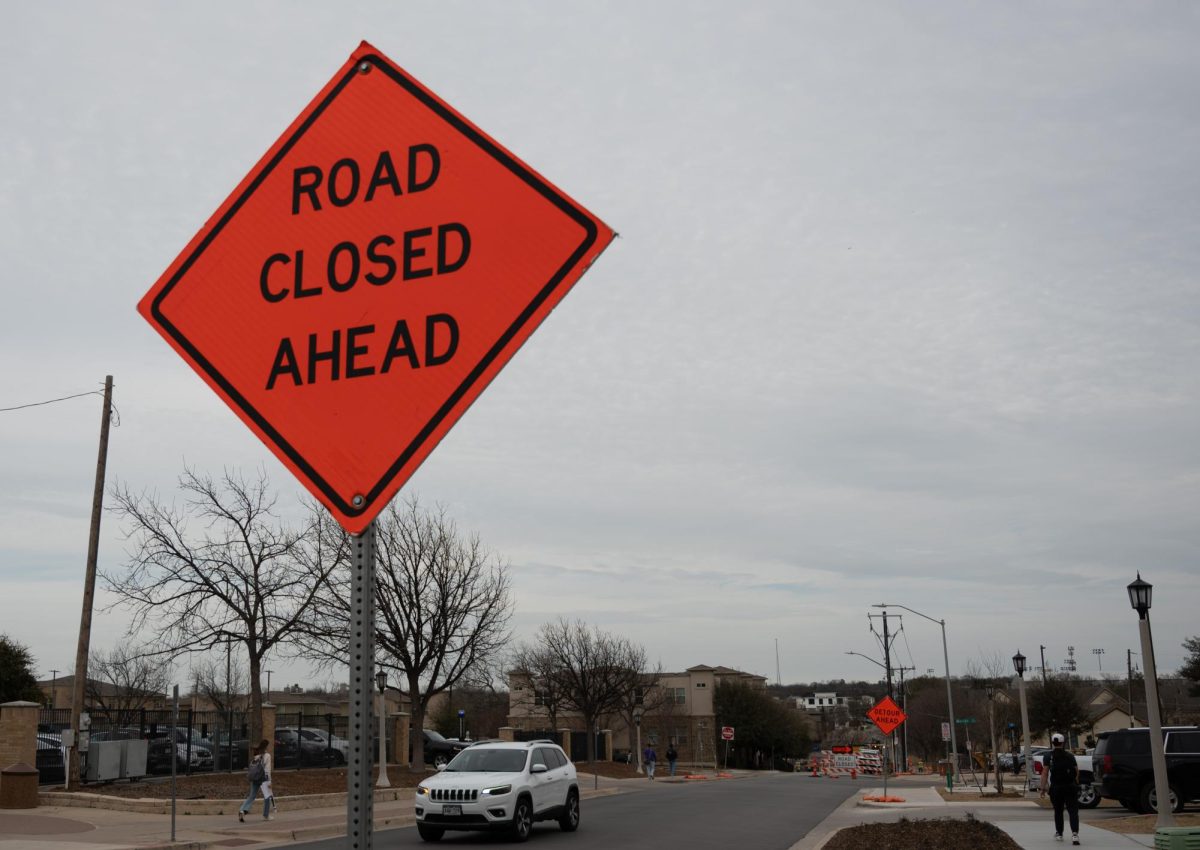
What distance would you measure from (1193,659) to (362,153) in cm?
6888

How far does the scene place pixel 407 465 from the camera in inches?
94.3

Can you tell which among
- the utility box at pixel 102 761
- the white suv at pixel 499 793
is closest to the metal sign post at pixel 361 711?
the white suv at pixel 499 793

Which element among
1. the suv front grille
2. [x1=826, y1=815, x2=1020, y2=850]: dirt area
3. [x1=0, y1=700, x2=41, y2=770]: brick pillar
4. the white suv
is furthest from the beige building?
[x1=826, y1=815, x2=1020, y2=850]: dirt area

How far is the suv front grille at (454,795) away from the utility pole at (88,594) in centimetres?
1037

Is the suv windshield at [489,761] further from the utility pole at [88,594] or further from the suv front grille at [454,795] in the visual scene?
the utility pole at [88,594]

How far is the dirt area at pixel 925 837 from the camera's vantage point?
14484mm

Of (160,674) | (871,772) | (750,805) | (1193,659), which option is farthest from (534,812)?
(160,674)

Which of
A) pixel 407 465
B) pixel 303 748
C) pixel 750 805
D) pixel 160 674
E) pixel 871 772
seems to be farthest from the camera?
pixel 160 674

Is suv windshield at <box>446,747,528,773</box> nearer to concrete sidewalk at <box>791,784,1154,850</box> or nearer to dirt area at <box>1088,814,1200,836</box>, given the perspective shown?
concrete sidewalk at <box>791,784,1154,850</box>

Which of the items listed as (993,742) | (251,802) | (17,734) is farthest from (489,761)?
(993,742)

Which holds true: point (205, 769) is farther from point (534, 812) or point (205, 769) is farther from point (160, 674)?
point (160, 674)

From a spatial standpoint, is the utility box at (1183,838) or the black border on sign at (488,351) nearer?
the black border on sign at (488,351)

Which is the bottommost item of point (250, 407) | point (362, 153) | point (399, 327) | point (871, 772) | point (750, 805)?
point (871, 772)

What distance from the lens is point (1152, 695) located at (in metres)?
15.4
